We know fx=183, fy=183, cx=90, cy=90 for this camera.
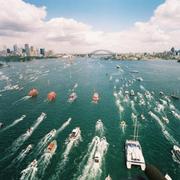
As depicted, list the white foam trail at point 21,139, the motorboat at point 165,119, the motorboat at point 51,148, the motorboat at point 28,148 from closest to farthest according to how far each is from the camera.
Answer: the motorboat at point 51,148
the motorboat at point 28,148
the white foam trail at point 21,139
the motorboat at point 165,119

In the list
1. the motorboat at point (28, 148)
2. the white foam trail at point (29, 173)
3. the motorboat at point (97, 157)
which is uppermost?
the motorboat at point (97, 157)

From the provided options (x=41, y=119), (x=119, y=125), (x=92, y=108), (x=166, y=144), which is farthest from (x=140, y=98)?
(x=41, y=119)

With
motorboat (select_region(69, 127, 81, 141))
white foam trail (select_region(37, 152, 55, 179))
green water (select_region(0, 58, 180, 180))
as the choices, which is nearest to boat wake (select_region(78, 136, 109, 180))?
green water (select_region(0, 58, 180, 180))

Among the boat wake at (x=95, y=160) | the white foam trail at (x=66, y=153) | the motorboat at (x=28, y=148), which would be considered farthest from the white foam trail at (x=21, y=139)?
the boat wake at (x=95, y=160)

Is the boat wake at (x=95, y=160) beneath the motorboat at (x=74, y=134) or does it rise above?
beneath

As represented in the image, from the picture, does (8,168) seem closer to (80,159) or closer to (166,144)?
(80,159)

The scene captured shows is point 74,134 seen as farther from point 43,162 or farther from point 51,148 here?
point 43,162

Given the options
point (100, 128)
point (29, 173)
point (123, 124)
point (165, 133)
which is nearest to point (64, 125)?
point (100, 128)

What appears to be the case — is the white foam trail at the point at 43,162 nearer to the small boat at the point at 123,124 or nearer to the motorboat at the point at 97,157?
the motorboat at the point at 97,157
